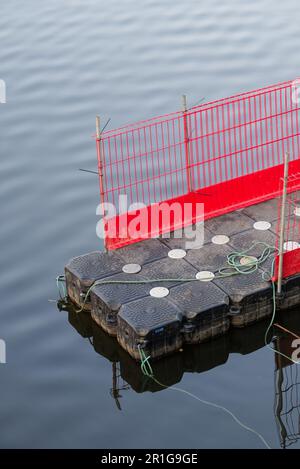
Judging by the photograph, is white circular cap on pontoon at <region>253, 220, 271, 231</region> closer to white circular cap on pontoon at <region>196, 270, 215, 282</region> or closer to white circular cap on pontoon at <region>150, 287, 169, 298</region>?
white circular cap on pontoon at <region>196, 270, 215, 282</region>

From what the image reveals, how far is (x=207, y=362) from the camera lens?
492 inches

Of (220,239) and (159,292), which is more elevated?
(220,239)

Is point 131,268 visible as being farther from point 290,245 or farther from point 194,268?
point 290,245

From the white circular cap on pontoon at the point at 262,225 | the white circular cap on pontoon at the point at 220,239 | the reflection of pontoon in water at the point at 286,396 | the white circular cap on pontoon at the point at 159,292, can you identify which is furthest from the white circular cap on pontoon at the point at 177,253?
the reflection of pontoon in water at the point at 286,396

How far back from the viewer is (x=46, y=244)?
49.1 ft

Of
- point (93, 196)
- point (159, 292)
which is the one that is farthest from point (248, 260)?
point (93, 196)

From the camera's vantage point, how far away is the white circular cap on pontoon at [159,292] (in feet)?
41.6

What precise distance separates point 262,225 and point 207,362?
8.03 feet

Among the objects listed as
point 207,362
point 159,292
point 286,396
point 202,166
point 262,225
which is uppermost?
point 262,225

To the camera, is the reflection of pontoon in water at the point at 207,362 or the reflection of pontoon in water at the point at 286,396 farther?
the reflection of pontoon in water at the point at 207,362

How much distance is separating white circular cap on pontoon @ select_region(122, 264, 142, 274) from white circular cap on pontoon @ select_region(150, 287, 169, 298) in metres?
0.51

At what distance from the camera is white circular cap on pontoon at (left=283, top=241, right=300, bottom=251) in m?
13.3

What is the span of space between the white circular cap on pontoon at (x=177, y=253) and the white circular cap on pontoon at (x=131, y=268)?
0.51 m

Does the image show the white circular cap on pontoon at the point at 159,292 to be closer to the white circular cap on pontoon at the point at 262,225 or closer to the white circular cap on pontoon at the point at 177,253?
the white circular cap on pontoon at the point at 177,253
